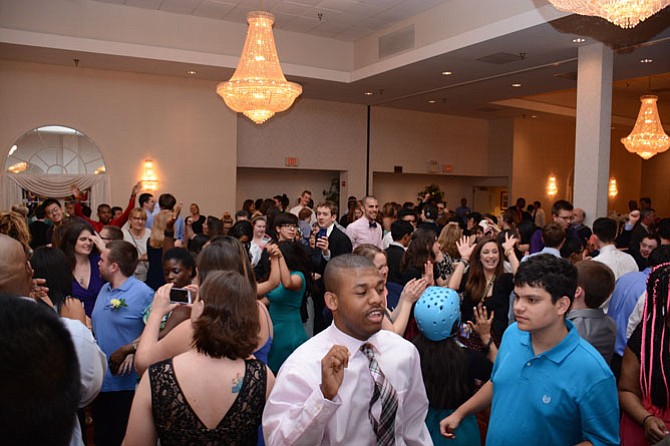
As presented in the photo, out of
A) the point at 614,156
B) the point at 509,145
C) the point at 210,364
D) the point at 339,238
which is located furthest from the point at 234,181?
the point at 614,156

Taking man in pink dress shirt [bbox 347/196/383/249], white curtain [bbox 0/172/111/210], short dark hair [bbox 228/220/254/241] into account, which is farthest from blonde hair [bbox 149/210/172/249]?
white curtain [bbox 0/172/111/210]

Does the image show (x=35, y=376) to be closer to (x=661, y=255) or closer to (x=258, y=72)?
(x=661, y=255)

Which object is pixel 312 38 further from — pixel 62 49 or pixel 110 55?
pixel 62 49

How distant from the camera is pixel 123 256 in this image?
331cm

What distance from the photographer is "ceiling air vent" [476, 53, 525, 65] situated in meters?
9.56

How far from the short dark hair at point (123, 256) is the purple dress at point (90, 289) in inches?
29.0

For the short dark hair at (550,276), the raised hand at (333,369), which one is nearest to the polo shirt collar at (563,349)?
the short dark hair at (550,276)

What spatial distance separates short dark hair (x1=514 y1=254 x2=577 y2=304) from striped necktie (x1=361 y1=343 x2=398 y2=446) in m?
0.78

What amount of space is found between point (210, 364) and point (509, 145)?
1687cm

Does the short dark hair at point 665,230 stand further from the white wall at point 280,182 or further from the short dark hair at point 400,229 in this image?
the white wall at point 280,182

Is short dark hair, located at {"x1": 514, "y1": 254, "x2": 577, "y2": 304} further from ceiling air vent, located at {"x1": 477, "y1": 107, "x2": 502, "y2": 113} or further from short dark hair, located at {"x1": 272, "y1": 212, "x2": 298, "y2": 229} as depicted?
ceiling air vent, located at {"x1": 477, "y1": 107, "x2": 502, "y2": 113}

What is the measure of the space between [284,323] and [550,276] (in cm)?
231

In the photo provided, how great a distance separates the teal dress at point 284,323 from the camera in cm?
397

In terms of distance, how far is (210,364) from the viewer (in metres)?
1.93
